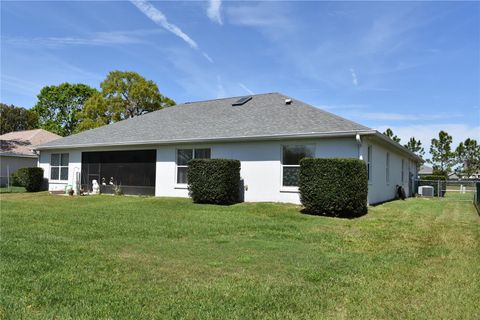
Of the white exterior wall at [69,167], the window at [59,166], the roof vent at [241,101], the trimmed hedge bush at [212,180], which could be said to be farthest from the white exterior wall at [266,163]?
the window at [59,166]

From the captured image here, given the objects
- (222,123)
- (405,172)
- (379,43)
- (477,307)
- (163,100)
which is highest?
(163,100)

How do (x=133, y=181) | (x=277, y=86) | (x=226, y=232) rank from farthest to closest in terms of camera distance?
(x=277, y=86) < (x=133, y=181) < (x=226, y=232)

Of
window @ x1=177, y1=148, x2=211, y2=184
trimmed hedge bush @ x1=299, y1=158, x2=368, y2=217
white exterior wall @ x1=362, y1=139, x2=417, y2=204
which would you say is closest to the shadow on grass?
trimmed hedge bush @ x1=299, y1=158, x2=368, y2=217

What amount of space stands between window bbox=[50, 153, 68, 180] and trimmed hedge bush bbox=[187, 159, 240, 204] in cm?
1073

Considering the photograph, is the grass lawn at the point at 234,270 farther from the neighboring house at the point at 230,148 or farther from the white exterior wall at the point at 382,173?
the white exterior wall at the point at 382,173

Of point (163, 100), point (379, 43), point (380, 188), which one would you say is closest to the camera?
point (379, 43)

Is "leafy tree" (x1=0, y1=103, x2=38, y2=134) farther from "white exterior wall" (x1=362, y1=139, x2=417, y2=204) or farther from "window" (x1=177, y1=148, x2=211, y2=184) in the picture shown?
"white exterior wall" (x1=362, y1=139, x2=417, y2=204)

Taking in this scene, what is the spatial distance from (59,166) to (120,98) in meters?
20.2

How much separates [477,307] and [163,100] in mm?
40740

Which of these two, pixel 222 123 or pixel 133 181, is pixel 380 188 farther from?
pixel 133 181

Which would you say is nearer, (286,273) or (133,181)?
(286,273)

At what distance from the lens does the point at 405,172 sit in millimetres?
24516

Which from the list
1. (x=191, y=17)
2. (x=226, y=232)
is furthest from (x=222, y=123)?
(x=226, y=232)

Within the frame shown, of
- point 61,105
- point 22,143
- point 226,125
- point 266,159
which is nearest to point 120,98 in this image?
point 22,143
